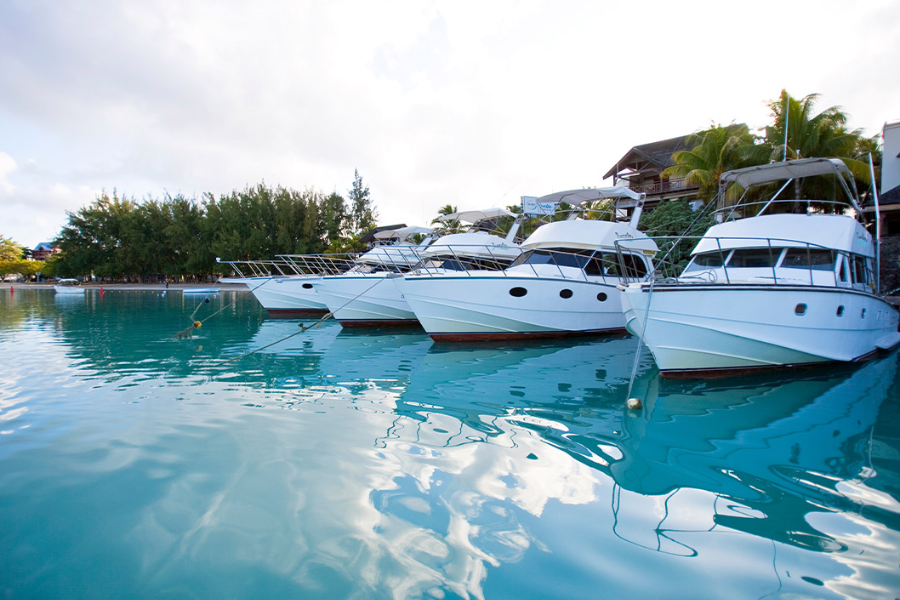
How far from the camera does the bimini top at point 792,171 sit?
25.6 feet

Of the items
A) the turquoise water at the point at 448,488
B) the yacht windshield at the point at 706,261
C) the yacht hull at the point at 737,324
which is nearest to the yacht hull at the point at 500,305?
the yacht windshield at the point at 706,261

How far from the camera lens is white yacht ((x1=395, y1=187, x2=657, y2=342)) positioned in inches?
377

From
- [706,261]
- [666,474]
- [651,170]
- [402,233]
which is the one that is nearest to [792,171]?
[706,261]

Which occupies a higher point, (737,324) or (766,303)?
(766,303)

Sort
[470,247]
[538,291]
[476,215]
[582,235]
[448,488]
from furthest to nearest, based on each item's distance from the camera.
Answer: [476,215], [470,247], [582,235], [538,291], [448,488]

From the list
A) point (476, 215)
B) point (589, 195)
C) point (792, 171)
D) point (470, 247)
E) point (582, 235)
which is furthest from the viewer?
point (476, 215)

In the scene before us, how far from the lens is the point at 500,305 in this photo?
9664mm

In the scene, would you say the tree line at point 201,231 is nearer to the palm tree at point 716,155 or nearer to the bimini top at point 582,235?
the palm tree at point 716,155

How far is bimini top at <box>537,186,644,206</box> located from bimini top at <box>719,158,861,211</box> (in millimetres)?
2193

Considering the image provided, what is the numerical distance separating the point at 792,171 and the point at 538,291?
5.07 meters

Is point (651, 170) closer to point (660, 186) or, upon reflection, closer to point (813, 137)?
point (660, 186)

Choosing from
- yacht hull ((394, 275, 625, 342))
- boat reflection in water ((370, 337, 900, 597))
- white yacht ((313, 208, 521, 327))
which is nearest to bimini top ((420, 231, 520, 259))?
white yacht ((313, 208, 521, 327))

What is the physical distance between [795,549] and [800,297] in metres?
4.94

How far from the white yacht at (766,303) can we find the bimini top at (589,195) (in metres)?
3.23
